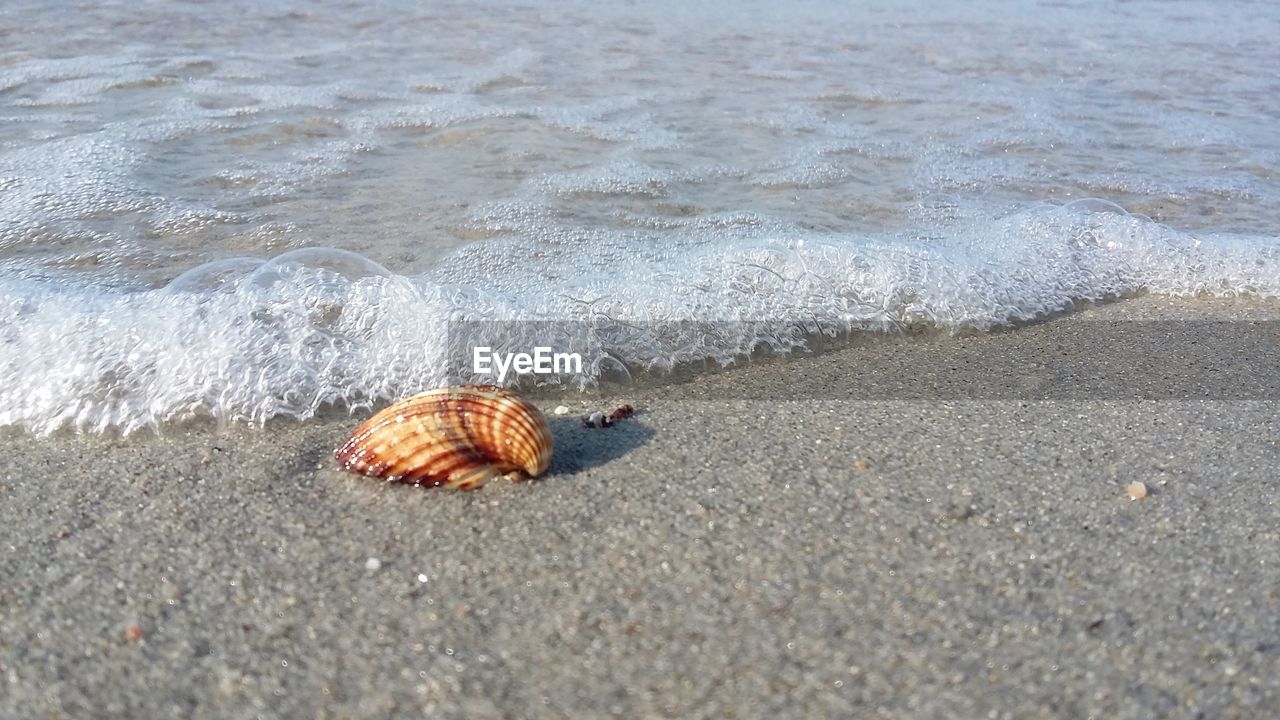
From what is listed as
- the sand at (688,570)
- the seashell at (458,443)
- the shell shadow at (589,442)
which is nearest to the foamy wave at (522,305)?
the sand at (688,570)

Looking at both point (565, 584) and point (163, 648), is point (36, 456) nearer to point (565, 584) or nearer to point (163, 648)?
point (163, 648)

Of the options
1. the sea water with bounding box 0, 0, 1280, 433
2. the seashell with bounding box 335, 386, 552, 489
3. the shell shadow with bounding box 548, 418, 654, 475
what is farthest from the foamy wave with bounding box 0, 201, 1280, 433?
the seashell with bounding box 335, 386, 552, 489

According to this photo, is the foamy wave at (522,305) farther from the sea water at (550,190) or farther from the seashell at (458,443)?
the seashell at (458,443)

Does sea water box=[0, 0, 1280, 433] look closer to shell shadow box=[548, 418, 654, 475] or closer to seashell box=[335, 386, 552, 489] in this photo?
shell shadow box=[548, 418, 654, 475]

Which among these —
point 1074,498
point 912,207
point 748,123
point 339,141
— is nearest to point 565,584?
point 1074,498

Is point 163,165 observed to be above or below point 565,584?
above
